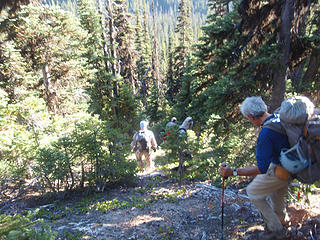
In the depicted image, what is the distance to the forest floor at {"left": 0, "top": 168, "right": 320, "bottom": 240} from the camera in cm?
350

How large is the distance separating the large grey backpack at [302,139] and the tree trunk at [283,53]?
471 cm

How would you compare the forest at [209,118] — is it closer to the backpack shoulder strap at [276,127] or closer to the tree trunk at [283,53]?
the tree trunk at [283,53]

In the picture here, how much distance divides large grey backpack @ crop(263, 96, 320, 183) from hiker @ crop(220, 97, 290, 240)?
206mm

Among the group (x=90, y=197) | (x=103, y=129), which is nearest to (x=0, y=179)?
(x=90, y=197)

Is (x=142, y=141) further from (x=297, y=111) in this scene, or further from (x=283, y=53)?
(x=297, y=111)

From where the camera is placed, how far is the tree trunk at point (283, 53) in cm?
595

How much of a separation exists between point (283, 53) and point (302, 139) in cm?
509

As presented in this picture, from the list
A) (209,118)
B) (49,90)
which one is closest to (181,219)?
(209,118)

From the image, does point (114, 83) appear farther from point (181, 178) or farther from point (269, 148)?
point (269, 148)

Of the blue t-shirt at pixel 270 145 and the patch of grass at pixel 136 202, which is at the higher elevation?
the blue t-shirt at pixel 270 145

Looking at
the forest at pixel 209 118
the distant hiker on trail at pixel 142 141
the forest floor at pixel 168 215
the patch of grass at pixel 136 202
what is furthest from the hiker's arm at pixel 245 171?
the distant hiker on trail at pixel 142 141

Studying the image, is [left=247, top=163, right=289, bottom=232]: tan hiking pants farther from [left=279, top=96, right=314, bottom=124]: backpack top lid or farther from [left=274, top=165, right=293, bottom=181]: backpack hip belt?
[left=279, top=96, right=314, bottom=124]: backpack top lid

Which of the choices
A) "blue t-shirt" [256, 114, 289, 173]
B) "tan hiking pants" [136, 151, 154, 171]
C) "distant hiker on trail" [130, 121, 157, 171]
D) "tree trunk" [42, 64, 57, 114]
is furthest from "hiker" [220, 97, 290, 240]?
"tree trunk" [42, 64, 57, 114]

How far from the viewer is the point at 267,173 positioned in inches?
104
